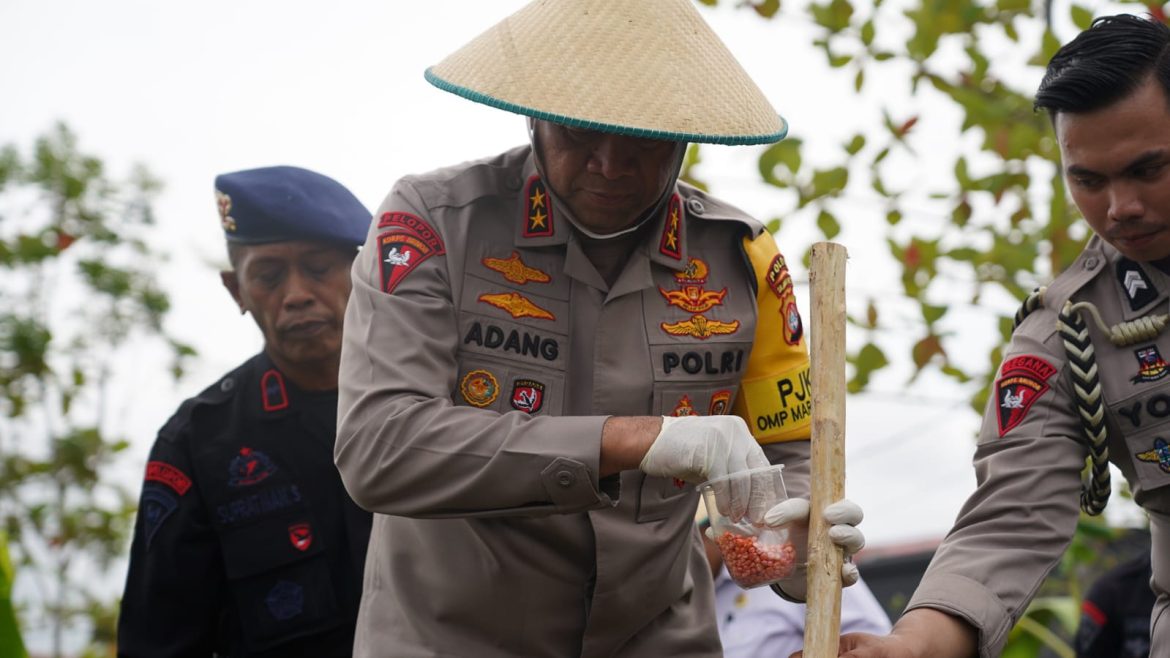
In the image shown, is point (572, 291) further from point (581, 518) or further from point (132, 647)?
point (132, 647)

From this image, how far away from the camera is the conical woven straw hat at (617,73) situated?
9.33 ft

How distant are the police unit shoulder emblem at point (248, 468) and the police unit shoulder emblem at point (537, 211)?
1465mm

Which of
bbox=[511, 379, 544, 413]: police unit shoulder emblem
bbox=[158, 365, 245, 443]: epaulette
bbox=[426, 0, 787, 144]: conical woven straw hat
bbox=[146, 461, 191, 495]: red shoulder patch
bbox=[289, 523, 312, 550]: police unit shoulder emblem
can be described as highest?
bbox=[426, 0, 787, 144]: conical woven straw hat

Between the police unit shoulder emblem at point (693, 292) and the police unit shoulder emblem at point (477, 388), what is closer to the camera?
the police unit shoulder emblem at point (477, 388)

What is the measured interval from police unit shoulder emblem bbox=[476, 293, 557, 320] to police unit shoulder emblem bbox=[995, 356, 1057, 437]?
924mm

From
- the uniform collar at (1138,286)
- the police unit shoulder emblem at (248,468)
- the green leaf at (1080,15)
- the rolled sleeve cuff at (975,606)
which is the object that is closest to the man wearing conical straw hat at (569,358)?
the rolled sleeve cuff at (975,606)

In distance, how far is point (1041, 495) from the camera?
299 cm

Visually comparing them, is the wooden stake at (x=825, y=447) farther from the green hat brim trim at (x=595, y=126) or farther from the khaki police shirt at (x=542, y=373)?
the khaki police shirt at (x=542, y=373)

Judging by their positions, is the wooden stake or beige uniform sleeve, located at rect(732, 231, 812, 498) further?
beige uniform sleeve, located at rect(732, 231, 812, 498)

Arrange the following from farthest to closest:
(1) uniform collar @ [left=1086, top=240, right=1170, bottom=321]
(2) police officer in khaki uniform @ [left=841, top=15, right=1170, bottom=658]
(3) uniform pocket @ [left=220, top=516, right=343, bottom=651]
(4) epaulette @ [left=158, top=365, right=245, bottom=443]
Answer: (4) epaulette @ [left=158, top=365, right=245, bottom=443] < (3) uniform pocket @ [left=220, top=516, right=343, bottom=651] < (1) uniform collar @ [left=1086, top=240, right=1170, bottom=321] < (2) police officer in khaki uniform @ [left=841, top=15, right=1170, bottom=658]

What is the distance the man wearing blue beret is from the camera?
4.11 meters

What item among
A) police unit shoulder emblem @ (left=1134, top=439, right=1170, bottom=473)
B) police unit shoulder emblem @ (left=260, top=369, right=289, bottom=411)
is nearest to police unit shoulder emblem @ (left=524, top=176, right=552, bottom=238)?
police unit shoulder emblem @ (left=1134, top=439, right=1170, bottom=473)

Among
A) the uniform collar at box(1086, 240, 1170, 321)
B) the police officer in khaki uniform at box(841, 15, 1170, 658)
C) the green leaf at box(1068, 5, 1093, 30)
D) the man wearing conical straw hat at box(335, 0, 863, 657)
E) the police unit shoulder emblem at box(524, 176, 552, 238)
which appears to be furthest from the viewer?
the green leaf at box(1068, 5, 1093, 30)

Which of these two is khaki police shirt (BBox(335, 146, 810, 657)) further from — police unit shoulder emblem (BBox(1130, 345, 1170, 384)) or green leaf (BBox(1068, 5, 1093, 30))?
green leaf (BBox(1068, 5, 1093, 30))
